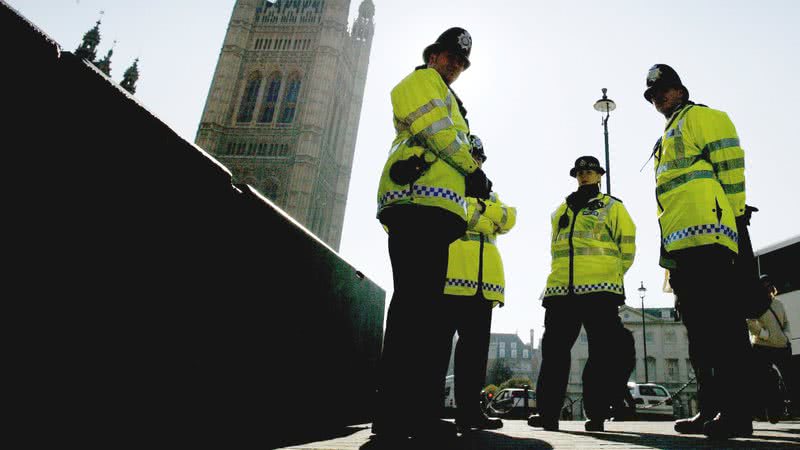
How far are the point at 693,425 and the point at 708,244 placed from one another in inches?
48.3

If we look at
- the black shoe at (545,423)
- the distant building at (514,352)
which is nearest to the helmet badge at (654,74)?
the black shoe at (545,423)

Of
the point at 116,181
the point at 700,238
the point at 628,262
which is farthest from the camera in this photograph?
the point at 628,262

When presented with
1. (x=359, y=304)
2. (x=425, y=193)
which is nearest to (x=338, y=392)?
(x=359, y=304)

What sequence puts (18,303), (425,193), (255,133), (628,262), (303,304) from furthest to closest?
1. (255,133)
2. (628,262)
3. (303,304)
4. (425,193)
5. (18,303)

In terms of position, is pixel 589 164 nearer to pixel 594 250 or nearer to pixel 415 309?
pixel 594 250

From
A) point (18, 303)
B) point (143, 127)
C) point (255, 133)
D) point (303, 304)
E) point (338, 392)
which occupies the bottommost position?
point (338, 392)

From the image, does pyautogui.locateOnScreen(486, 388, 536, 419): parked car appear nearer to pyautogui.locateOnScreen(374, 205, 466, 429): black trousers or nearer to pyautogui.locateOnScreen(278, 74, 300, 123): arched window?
pyautogui.locateOnScreen(374, 205, 466, 429): black trousers

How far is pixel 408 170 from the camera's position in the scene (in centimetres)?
221

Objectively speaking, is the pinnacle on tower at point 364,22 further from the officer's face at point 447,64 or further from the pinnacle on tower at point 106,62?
the officer's face at point 447,64

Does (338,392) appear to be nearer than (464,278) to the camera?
Yes

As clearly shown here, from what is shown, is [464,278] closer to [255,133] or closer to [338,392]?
[338,392]

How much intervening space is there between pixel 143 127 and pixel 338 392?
2166 millimetres

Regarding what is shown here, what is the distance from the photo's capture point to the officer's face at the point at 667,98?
11.2ft

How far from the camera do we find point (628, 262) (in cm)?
366
